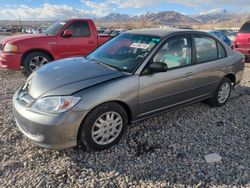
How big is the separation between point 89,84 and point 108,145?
0.89m

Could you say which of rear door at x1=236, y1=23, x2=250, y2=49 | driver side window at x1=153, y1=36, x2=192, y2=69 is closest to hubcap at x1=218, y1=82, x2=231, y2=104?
driver side window at x1=153, y1=36, x2=192, y2=69

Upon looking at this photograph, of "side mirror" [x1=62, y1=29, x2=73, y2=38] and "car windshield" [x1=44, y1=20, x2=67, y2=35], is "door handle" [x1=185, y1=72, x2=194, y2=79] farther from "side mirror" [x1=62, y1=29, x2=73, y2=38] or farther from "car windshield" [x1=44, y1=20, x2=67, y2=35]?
"car windshield" [x1=44, y1=20, x2=67, y2=35]

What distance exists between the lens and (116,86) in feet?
11.0

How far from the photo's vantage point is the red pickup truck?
23.1 ft

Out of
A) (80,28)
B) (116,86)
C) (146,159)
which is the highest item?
(80,28)

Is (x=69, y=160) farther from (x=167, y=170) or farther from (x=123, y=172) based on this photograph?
(x=167, y=170)

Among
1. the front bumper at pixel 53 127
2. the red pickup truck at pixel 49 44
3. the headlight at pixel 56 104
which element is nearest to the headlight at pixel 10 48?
the red pickup truck at pixel 49 44

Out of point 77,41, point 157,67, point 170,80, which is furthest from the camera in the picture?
point 77,41

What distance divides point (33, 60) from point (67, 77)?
14.2 ft

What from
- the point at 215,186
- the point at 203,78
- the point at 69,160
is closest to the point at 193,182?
the point at 215,186

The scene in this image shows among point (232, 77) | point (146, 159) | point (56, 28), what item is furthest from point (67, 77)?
point (56, 28)

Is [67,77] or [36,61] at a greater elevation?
[67,77]

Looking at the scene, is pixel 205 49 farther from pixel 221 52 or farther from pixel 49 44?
pixel 49 44

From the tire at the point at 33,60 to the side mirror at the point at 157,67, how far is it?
4452 millimetres
